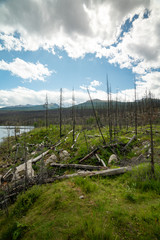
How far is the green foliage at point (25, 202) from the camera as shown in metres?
4.07

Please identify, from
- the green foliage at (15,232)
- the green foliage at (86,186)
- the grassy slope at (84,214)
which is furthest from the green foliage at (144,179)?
the green foliage at (15,232)

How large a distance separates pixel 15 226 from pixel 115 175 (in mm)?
5078

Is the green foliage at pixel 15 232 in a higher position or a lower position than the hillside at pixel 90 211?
lower

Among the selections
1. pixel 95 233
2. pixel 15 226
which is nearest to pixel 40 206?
pixel 15 226

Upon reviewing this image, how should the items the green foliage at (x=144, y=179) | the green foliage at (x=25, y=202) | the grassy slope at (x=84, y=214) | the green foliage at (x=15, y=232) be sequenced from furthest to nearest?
the green foliage at (x=144, y=179), the green foliage at (x=25, y=202), the green foliage at (x=15, y=232), the grassy slope at (x=84, y=214)

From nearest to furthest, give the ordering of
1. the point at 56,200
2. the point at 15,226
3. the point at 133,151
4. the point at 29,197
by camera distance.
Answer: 1. the point at 15,226
2. the point at 56,200
3. the point at 29,197
4. the point at 133,151

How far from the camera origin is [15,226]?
133 inches

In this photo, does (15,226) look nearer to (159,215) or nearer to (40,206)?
(40,206)

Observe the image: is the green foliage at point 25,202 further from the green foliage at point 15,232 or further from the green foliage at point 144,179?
the green foliage at point 144,179

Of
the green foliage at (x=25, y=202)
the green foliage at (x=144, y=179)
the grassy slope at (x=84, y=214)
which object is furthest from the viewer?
the green foliage at (x=144, y=179)

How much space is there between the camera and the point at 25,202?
14.5ft

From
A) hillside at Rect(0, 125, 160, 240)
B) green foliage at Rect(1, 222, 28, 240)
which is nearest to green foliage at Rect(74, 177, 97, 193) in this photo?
hillside at Rect(0, 125, 160, 240)

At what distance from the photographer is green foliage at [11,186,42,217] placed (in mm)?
4066

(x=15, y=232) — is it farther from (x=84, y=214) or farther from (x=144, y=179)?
(x=144, y=179)
